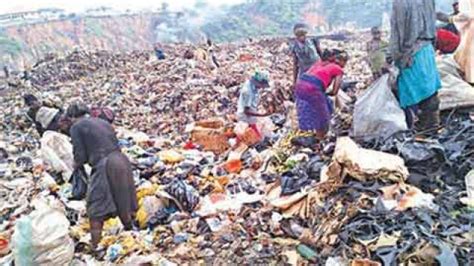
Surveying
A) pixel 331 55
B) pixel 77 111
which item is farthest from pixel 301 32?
pixel 77 111

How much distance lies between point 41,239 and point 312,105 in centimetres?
277

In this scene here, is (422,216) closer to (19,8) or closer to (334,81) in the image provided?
(334,81)

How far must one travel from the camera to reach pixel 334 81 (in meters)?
5.47

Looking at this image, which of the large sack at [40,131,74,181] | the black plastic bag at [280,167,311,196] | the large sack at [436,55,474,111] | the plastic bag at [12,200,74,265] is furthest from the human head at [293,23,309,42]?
the plastic bag at [12,200,74,265]

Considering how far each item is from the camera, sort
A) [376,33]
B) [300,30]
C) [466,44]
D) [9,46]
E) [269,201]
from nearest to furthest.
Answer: [269,201], [466,44], [300,30], [376,33], [9,46]

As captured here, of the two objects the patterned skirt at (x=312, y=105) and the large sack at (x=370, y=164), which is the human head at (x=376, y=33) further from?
the large sack at (x=370, y=164)

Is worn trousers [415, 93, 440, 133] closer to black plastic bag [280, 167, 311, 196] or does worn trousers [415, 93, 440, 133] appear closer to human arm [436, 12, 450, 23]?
black plastic bag [280, 167, 311, 196]

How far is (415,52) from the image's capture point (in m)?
5.02

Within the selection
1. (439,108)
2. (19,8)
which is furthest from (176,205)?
(19,8)

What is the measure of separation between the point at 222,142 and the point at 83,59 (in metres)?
14.5

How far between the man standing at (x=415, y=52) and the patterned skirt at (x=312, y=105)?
72 centimetres

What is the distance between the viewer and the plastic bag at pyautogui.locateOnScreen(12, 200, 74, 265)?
12.8 ft

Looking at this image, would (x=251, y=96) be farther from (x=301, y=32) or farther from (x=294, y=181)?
(x=294, y=181)

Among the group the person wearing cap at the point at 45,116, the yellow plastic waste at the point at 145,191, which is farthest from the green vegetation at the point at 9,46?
the yellow plastic waste at the point at 145,191
